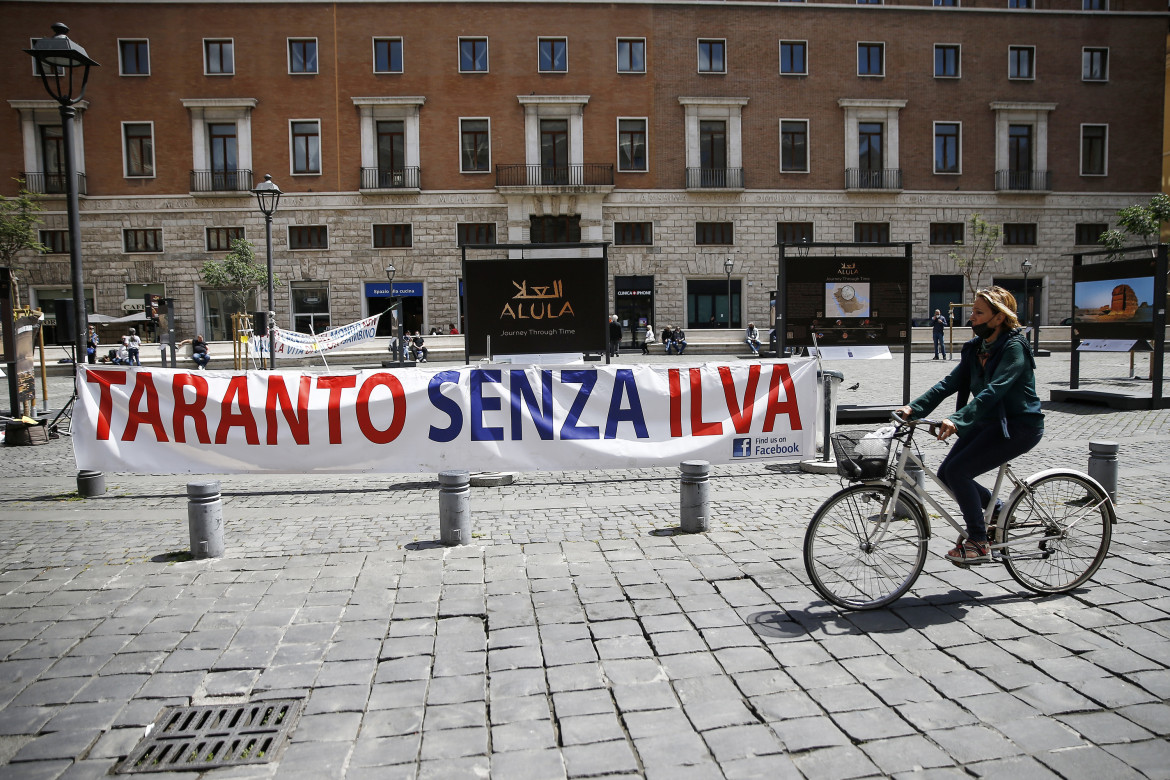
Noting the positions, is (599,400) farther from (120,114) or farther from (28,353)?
(120,114)

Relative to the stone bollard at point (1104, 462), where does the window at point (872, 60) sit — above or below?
above

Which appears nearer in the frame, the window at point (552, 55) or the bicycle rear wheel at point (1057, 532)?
the bicycle rear wheel at point (1057, 532)

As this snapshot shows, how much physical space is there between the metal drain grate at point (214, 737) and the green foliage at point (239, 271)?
37839 millimetres

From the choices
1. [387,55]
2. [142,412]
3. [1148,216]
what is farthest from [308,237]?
[1148,216]

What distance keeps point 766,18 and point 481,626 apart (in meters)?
43.5

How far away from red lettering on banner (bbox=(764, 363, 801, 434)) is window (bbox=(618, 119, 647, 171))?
34.3 meters

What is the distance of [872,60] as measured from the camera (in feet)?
137

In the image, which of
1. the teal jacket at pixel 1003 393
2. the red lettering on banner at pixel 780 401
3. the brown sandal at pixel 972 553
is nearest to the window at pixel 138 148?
the red lettering on banner at pixel 780 401

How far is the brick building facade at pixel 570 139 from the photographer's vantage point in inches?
1564

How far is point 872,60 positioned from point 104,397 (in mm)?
43284

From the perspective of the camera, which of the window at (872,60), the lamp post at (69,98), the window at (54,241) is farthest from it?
the window at (872,60)

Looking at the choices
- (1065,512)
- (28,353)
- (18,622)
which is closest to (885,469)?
(1065,512)

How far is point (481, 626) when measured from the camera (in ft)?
15.2

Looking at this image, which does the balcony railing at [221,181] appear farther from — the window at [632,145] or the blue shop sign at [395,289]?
the window at [632,145]
